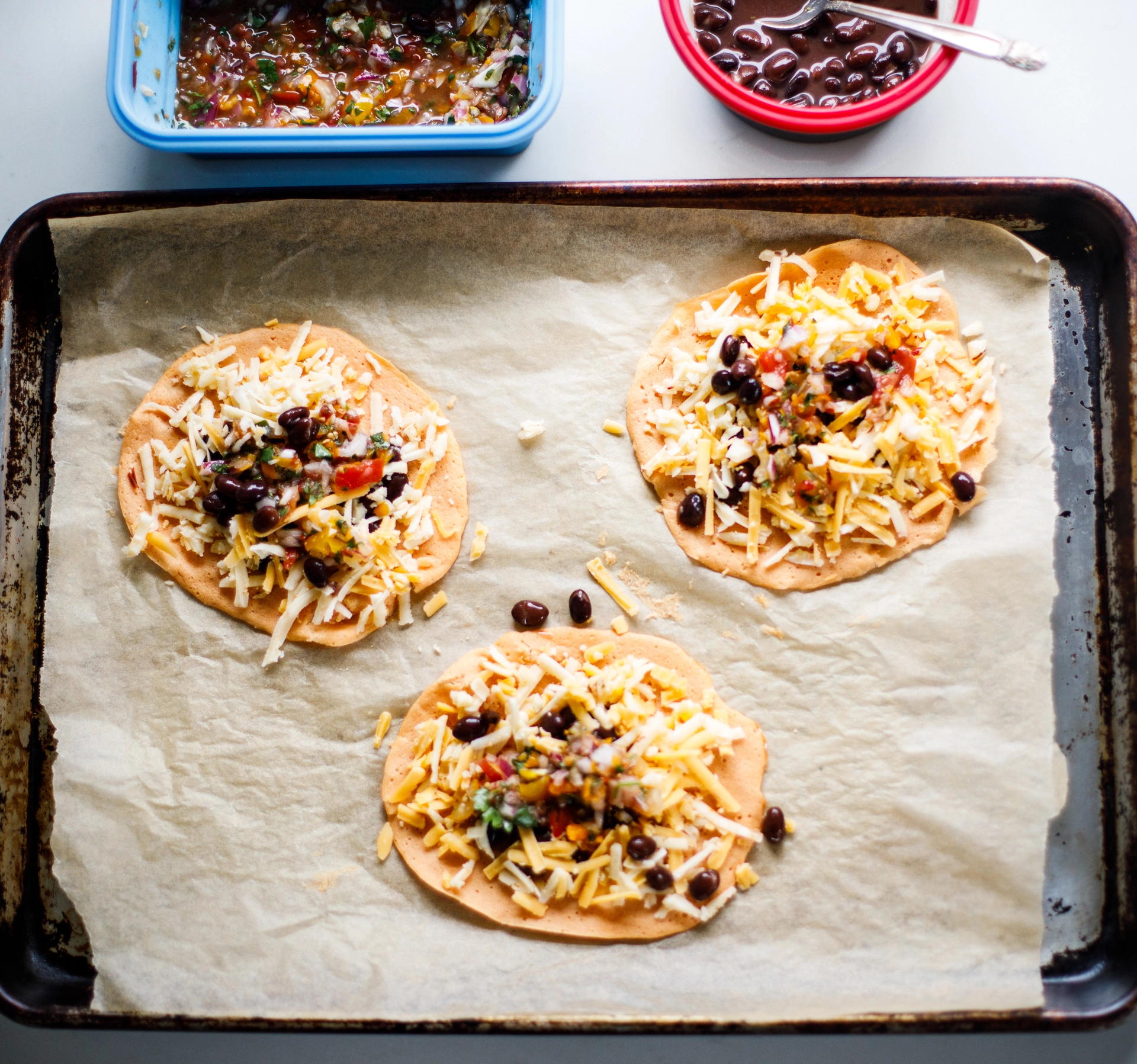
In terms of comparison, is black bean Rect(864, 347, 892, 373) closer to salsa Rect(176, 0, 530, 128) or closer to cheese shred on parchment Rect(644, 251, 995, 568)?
cheese shred on parchment Rect(644, 251, 995, 568)

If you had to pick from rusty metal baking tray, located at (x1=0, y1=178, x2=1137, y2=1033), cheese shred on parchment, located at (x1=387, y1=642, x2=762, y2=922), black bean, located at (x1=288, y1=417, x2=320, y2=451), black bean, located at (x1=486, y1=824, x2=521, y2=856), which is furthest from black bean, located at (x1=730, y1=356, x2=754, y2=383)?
black bean, located at (x1=486, y1=824, x2=521, y2=856)

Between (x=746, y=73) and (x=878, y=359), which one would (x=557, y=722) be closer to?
(x=878, y=359)

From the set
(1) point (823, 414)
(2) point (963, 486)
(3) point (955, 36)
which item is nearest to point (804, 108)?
(3) point (955, 36)

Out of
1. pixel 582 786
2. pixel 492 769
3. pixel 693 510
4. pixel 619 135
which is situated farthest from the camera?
pixel 619 135

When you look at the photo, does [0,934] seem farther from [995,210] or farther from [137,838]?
[995,210]

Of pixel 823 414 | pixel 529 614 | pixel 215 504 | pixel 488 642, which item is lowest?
pixel 488 642

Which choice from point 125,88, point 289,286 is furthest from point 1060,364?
point 125,88

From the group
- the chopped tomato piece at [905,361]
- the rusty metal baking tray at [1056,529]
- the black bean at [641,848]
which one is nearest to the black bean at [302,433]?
the rusty metal baking tray at [1056,529]
